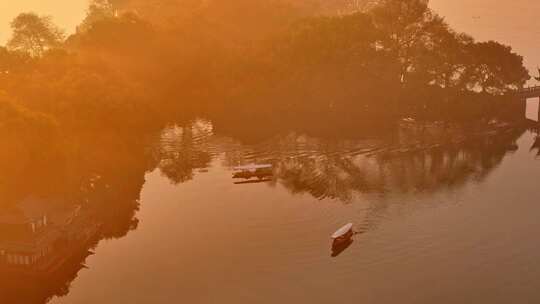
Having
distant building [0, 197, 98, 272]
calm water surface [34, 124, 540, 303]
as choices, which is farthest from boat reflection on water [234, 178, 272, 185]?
distant building [0, 197, 98, 272]

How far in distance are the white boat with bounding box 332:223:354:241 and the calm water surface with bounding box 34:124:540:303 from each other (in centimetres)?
142

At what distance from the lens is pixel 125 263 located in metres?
59.5

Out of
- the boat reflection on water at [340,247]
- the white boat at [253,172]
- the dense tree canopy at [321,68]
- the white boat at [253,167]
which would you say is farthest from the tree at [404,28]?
the boat reflection on water at [340,247]

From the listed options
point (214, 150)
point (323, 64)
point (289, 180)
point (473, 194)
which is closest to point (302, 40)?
point (323, 64)

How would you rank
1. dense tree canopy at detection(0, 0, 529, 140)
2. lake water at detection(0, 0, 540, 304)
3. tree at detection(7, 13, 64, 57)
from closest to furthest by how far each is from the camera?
lake water at detection(0, 0, 540, 304), tree at detection(7, 13, 64, 57), dense tree canopy at detection(0, 0, 529, 140)

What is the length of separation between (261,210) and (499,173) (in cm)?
3635

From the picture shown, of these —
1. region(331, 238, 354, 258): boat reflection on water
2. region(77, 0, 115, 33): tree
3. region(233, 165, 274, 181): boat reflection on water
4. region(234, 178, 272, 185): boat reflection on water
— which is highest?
region(77, 0, 115, 33): tree

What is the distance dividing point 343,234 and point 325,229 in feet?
12.5

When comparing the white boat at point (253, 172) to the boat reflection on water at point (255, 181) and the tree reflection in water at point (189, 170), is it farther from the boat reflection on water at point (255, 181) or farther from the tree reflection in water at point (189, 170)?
the tree reflection in water at point (189, 170)

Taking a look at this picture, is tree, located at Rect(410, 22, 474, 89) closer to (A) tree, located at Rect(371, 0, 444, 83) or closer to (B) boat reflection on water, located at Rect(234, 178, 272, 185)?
(A) tree, located at Rect(371, 0, 444, 83)

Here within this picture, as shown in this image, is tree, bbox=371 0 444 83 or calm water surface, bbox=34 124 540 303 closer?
calm water surface, bbox=34 124 540 303

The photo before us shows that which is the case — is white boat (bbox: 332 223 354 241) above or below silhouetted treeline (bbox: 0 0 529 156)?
below

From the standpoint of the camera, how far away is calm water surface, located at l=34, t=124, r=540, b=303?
55.4 metres

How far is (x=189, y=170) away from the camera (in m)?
84.2
